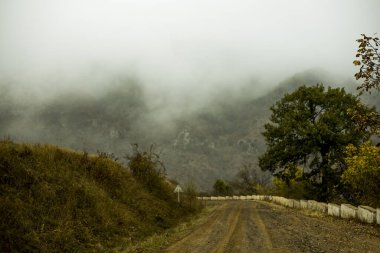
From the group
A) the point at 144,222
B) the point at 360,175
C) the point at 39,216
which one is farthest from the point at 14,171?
the point at 360,175

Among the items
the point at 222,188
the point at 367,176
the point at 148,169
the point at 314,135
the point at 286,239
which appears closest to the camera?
the point at 286,239

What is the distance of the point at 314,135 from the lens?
3662 cm

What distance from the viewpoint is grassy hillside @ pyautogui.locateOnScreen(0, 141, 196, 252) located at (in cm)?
1285

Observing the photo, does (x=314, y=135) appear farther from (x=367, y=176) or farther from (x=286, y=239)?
(x=286, y=239)

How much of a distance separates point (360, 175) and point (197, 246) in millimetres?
17831

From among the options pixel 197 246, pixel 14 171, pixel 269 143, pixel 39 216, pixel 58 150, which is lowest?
pixel 197 246

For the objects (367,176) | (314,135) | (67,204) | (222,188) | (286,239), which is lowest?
(286,239)

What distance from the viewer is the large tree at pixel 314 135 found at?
36812mm

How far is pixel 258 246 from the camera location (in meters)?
14.2

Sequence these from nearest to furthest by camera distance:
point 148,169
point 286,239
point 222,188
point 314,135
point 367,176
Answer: point 286,239 < point 367,176 < point 148,169 < point 314,135 < point 222,188

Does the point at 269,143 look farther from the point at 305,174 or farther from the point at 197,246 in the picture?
the point at 197,246

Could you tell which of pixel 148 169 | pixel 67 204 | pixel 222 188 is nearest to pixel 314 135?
pixel 148 169

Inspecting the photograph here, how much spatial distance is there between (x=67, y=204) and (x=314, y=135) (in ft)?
88.9

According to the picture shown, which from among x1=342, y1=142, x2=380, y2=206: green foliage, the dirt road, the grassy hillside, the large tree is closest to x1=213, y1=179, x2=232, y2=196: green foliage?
the large tree
